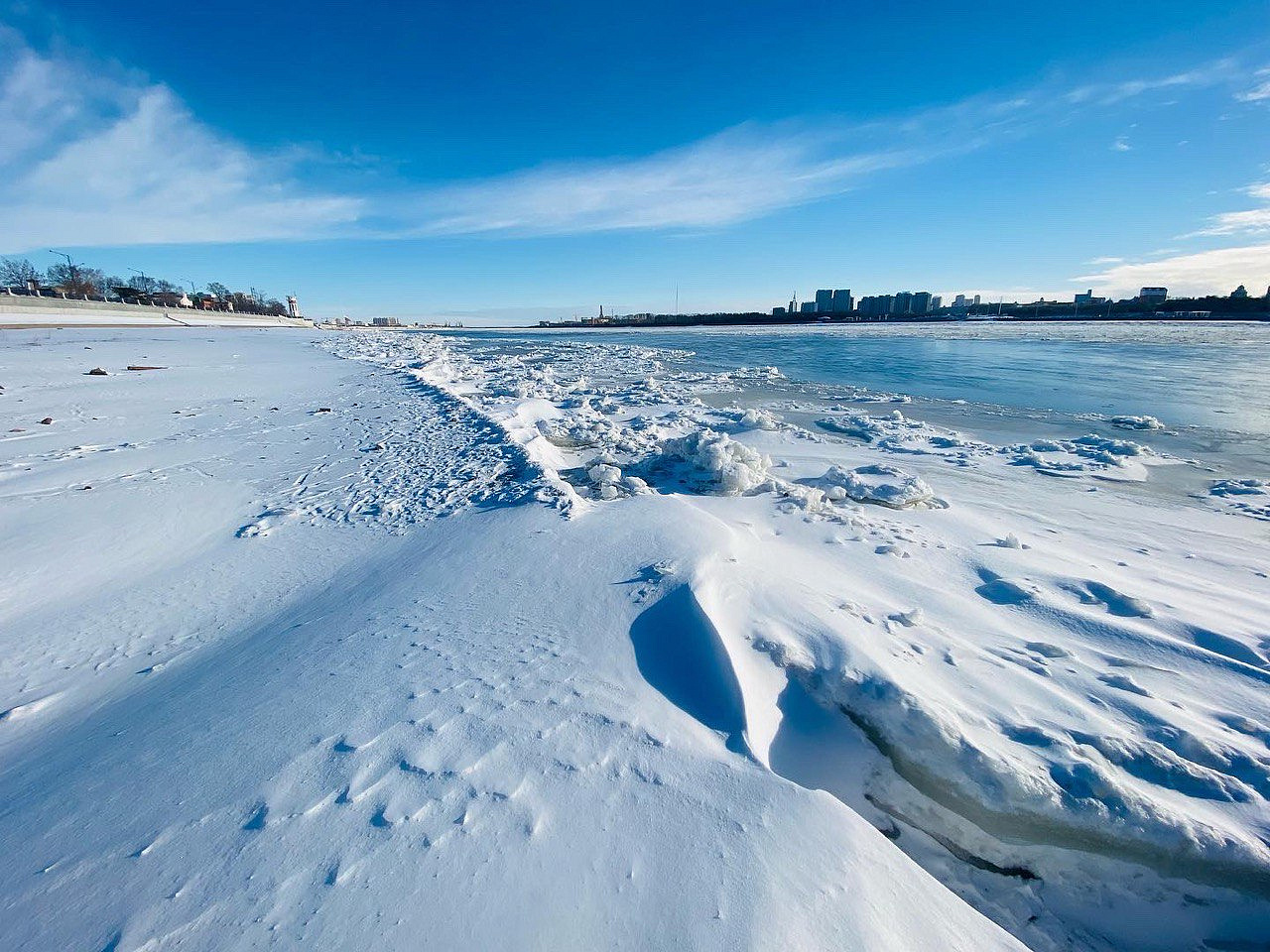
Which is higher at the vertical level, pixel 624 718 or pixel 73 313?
pixel 73 313

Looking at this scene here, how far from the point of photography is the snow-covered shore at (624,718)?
4.27 ft

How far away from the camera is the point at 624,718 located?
6.17 ft

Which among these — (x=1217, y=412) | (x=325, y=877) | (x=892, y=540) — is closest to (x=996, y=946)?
(x=325, y=877)

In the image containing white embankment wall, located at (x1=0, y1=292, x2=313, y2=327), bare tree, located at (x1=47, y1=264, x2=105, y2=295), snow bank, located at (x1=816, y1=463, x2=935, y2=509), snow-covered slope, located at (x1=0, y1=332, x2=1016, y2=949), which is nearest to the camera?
snow-covered slope, located at (x1=0, y1=332, x2=1016, y2=949)

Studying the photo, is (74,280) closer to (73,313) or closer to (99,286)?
(99,286)

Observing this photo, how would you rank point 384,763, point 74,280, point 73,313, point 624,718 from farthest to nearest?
point 74,280, point 73,313, point 624,718, point 384,763

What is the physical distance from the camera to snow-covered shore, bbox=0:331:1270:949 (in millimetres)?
1302

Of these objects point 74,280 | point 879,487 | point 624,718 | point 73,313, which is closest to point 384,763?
point 624,718

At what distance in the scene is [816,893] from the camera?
4.25 feet

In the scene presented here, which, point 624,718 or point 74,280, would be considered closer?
point 624,718

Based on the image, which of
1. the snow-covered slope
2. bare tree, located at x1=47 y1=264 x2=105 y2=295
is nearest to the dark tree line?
bare tree, located at x1=47 y1=264 x2=105 y2=295

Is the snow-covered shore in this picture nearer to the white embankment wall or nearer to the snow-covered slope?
the snow-covered slope

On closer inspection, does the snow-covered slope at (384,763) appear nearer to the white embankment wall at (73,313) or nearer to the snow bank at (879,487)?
the snow bank at (879,487)

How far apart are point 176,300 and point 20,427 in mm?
85868
